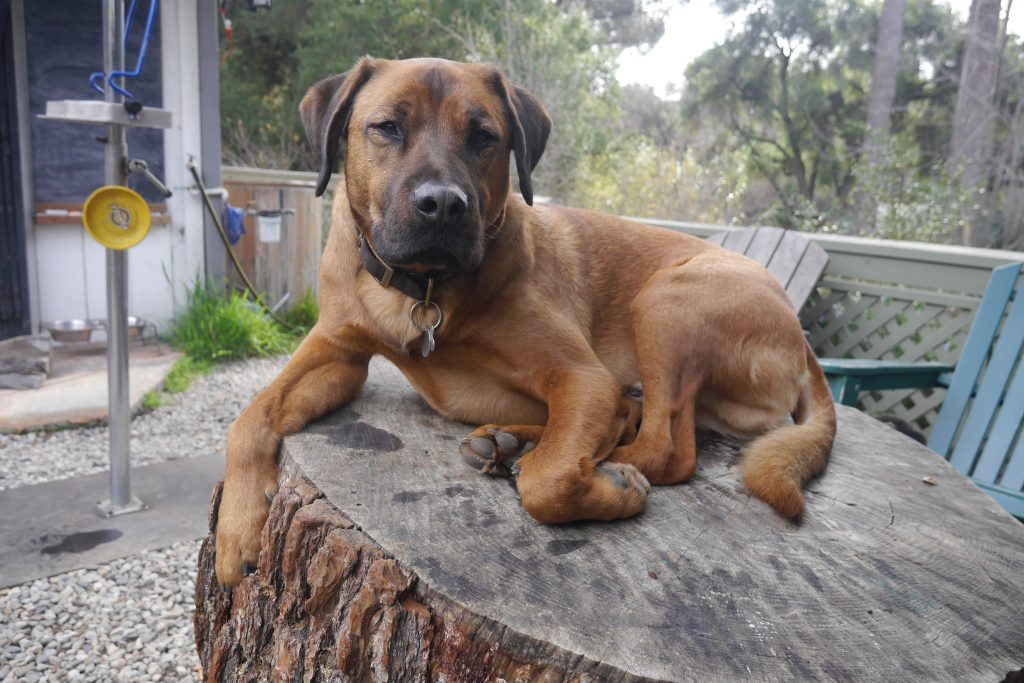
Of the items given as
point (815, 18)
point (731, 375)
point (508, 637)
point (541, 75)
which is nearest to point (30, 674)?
point (508, 637)

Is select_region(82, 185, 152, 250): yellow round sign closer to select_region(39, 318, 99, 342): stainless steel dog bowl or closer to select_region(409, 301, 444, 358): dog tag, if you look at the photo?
select_region(409, 301, 444, 358): dog tag

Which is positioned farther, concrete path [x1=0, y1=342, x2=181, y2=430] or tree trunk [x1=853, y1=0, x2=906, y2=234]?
tree trunk [x1=853, y1=0, x2=906, y2=234]

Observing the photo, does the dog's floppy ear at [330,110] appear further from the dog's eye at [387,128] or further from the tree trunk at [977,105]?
the tree trunk at [977,105]

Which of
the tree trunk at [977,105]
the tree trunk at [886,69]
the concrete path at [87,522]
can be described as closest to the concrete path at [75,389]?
the concrete path at [87,522]

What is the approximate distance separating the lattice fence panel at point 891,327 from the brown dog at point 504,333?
2.41m

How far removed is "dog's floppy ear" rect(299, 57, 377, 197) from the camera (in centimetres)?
210

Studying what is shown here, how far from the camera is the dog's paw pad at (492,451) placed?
74.0 inches

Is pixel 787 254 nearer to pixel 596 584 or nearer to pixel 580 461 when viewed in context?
pixel 580 461

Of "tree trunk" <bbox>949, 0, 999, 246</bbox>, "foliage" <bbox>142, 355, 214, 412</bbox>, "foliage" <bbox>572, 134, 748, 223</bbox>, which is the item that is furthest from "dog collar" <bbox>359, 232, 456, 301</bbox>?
"tree trunk" <bbox>949, 0, 999, 246</bbox>

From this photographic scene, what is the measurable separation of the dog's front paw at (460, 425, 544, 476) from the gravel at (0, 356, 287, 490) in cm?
324

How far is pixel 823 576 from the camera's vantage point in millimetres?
1543

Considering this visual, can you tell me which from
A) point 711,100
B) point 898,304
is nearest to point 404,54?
point 711,100

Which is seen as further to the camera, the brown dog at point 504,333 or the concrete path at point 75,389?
the concrete path at point 75,389

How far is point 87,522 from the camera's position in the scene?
11.8ft
